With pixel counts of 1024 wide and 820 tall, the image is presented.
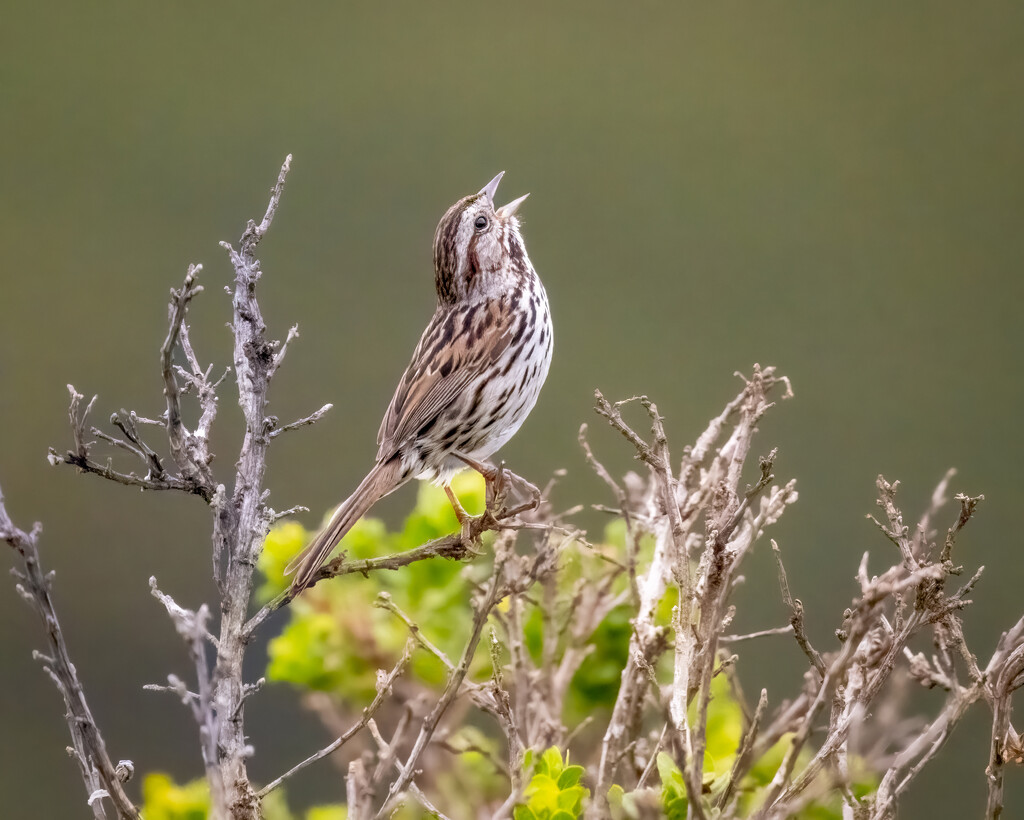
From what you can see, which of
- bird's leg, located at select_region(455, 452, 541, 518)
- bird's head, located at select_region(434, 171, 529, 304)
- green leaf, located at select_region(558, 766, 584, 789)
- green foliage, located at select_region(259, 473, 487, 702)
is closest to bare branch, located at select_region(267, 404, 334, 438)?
bird's leg, located at select_region(455, 452, 541, 518)

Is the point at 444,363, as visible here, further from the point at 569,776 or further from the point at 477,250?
the point at 569,776

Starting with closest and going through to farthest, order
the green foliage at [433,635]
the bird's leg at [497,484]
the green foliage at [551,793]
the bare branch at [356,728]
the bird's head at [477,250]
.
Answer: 1. the bare branch at [356,728]
2. the green foliage at [551,793]
3. the bird's leg at [497,484]
4. the green foliage at [433,635]
5. the bird's head at [477,250]

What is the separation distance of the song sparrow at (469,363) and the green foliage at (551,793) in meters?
0.39

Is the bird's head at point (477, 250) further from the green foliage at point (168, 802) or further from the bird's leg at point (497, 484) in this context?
the green foliage at point (168, 802)

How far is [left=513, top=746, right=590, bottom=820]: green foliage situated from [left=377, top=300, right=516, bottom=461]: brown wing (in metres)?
0.54

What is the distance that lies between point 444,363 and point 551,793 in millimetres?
710

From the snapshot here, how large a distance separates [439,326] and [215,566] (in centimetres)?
81

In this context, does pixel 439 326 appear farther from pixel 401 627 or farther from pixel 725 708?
pixel 725 708

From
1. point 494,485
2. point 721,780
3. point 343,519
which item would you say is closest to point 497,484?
point 494,485

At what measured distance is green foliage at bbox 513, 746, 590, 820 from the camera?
90 centimetres

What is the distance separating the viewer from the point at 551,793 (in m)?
0.91

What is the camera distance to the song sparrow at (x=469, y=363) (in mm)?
1401

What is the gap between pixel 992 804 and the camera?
33.5 inches

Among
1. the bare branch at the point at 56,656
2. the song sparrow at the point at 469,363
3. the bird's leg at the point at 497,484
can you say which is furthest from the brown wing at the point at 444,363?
the bare branch at the point at 56,656
